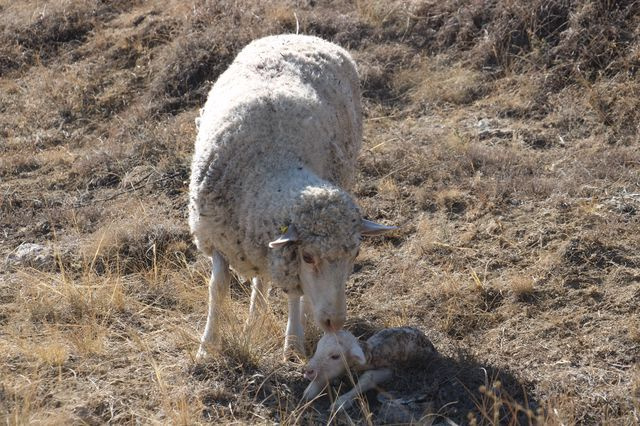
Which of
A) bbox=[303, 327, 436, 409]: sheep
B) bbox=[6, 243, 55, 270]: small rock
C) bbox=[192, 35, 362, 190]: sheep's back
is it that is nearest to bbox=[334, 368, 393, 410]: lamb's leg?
bbox=[303, 327, 436, 409]: sheep

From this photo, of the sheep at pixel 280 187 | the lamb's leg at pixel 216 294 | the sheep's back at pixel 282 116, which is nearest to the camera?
the sheep at pixel 280 187

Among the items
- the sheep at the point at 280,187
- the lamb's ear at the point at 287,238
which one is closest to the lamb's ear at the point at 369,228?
the sheep at the point at 280,187

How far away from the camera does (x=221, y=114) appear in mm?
5723

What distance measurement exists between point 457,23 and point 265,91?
4.88m

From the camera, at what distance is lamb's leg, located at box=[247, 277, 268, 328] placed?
589 cm

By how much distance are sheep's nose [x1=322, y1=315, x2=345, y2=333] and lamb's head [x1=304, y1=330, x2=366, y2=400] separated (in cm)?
2

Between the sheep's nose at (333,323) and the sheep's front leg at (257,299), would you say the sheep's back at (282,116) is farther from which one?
the sheep's nose at (333,323)

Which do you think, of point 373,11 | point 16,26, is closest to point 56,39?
point 16,26

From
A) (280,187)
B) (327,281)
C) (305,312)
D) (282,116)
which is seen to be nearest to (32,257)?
(305,312)

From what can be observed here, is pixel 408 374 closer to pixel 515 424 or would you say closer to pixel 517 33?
pixel 515 424

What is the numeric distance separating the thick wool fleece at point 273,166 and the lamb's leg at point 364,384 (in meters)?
0.66

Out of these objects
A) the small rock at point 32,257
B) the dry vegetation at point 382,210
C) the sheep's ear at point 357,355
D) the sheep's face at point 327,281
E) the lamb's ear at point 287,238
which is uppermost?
the lamb's ear at point 287,238

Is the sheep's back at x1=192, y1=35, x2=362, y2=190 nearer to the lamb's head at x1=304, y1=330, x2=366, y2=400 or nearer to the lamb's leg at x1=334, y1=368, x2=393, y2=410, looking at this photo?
the lamb's head at x1=304, y1=330, x2=366, y2=400

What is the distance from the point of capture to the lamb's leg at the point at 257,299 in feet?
19.3
